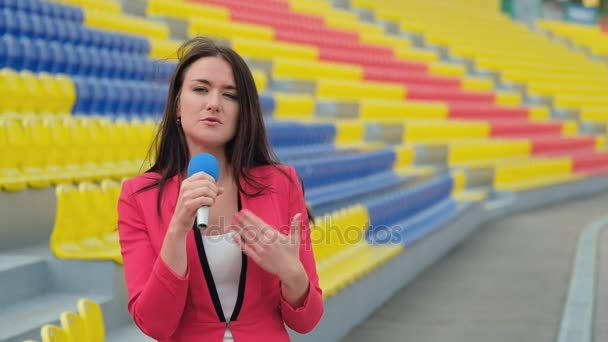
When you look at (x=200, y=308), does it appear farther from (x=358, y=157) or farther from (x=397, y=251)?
(x=358, y=157)

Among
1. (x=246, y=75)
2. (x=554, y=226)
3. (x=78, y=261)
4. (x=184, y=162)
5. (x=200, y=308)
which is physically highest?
(x=246, y=75)

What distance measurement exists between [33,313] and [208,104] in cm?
121

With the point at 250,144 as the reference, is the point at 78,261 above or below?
below

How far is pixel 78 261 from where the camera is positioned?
231 centimetres

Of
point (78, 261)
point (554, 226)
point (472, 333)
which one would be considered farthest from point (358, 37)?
point (78, 261)

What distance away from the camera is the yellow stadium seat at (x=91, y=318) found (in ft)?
5.48

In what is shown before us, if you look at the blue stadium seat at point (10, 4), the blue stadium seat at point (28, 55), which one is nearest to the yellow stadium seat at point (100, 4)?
the blue stadium seat at point (10, 4)

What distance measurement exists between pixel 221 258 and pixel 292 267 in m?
0.11

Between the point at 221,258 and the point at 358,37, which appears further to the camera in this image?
the point at 358,37

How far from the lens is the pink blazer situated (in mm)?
1143

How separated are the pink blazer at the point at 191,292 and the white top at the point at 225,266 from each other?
0.04 feet

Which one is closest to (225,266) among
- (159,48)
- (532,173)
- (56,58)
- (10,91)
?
(10,91)

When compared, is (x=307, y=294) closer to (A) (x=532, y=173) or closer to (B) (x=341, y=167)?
(B) (x=341, y=167)

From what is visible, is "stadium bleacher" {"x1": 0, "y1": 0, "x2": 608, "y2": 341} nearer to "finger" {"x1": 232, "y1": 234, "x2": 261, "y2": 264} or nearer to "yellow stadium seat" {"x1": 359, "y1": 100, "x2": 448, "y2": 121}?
"yellow stadium seat" {"x1": 359, "y1": 100, "x2": 448, "y2": 121}
